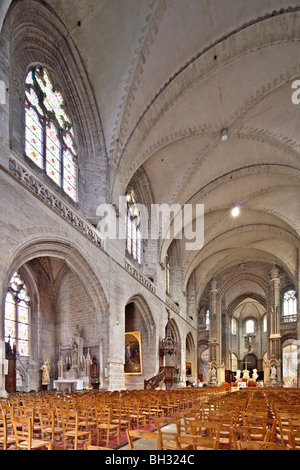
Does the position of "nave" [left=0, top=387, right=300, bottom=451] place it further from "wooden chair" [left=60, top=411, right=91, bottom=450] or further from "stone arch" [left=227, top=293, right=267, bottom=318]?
"stone arch" [left=227, top=293, right=267, bottom=318]

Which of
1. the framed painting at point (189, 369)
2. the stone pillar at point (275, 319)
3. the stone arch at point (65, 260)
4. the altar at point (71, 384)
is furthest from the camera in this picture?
the framed painting at point (189, 369)

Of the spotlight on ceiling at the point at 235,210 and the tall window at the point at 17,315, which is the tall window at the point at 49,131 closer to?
the tall window at the point at 17,315

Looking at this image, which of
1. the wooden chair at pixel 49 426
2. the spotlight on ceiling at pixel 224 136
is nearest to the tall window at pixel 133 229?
the spotlight on ceiling at pixel 224 136

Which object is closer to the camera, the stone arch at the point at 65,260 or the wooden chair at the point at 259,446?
the wooden chair at the point at 259,446

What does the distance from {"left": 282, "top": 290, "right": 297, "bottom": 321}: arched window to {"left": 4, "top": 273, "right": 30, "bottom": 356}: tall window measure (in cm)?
2919

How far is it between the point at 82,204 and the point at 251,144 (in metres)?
10.7

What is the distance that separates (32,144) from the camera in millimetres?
14078

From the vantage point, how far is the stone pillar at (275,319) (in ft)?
118

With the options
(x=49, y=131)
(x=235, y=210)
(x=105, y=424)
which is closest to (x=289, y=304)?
(x=235, y=210)

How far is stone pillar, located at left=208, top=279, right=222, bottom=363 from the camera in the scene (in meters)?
39.3

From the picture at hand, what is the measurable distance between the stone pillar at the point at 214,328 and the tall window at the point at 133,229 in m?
18.2

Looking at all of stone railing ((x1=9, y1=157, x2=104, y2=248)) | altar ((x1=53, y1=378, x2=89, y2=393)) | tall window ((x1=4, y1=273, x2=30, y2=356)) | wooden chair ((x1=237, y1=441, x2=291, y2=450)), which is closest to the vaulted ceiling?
stone railing ((x1=9, y1=157, x2=104, y2=248))

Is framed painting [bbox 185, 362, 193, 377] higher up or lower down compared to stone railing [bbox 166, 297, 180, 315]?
lower down
